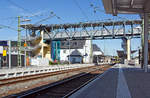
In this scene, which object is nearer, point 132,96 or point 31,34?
point 132,96

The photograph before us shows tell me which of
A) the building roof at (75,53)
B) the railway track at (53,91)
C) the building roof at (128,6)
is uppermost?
the building roof at (128,6)

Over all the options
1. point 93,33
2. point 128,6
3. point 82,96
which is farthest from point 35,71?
point 93,33

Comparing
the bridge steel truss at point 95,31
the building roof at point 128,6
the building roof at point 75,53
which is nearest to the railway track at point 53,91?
the building roof at point 128,6

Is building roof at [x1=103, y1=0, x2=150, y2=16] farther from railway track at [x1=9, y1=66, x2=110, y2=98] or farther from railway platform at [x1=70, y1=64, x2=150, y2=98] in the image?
railway track at [x1=9, y1=66, x2=110, y2=98]

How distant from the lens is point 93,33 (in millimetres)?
56781

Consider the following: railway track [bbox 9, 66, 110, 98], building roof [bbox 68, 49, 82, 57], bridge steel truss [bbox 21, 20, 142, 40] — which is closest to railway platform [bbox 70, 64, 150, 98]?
railway track [bbox 9, 66, 110, 98]

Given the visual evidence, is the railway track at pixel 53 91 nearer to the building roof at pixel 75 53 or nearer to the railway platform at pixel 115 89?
the railway platform at pixel 115 89

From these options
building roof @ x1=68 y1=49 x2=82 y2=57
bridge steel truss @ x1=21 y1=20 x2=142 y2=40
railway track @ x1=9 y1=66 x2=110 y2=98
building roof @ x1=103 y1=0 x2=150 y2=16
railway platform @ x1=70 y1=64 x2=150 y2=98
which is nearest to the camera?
railway platform @ x1=70 y1=64 x2=150 y2=98

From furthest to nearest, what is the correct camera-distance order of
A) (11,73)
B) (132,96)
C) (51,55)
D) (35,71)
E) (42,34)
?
(51,55)
(42,34)
(35,71)
(11,73)
(132,96)

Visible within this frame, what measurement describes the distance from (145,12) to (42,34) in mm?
38418

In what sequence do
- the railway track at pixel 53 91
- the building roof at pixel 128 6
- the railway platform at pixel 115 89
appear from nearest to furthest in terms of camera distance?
the railway platform at pixel 115 89, the railway track at pixel 53 91, the building roof at pixel 128 6

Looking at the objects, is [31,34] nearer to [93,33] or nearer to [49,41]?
[49,41]

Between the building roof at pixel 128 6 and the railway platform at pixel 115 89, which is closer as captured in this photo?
the railway platform at pixel 115 89

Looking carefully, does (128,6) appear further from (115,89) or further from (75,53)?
(75,53)
